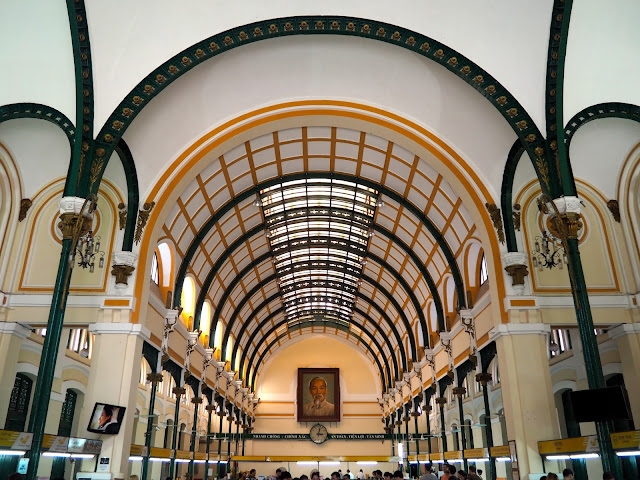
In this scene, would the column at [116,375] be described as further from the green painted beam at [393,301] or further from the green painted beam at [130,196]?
the green painted beam at [393,301]

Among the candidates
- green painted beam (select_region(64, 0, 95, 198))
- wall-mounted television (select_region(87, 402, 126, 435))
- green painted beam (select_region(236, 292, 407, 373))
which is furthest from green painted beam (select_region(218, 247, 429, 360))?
green painted beam (select_region(64, 0, 95, 198))

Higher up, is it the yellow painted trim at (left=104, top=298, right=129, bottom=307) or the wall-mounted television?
the yellow painted trim at (left=104, top=298, right=129, bottom=307)

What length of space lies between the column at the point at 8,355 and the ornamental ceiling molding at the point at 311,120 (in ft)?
14.2

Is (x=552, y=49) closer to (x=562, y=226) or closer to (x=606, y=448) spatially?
(x=562, y=226)

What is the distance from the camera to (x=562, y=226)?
11.9m

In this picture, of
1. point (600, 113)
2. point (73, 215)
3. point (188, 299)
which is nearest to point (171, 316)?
point (188, 299)

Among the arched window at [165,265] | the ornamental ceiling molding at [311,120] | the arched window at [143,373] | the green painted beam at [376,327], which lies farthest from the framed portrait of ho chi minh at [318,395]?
the ornamental ceiling molding at [311,120]

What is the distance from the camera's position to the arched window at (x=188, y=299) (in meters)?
22.3

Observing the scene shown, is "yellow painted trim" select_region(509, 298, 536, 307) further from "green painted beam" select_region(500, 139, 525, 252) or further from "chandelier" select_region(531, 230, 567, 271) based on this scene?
"green painted beam" select_region(500, 139, 525, 252)

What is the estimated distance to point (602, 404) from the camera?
32.7 feet

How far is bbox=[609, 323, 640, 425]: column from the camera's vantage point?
14.1 m

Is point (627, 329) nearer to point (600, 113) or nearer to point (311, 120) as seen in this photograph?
point (600, 113)

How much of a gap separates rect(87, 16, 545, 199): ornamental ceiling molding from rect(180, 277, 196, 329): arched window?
409 inches

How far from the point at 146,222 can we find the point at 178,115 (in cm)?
328
